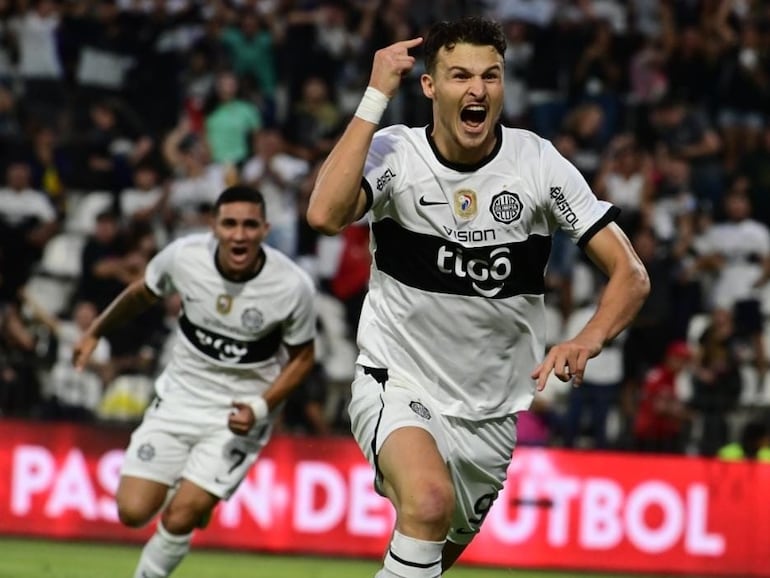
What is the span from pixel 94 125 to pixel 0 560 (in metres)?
6.74

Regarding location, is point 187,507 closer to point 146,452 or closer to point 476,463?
point 146,452

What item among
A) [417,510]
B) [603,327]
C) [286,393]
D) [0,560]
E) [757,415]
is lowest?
[0,560]

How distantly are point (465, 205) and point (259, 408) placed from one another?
2930mm

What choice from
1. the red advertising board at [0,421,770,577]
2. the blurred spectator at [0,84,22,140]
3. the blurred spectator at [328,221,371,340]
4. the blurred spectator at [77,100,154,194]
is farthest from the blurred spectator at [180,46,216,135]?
the red advertising board at [0,421,770,577]

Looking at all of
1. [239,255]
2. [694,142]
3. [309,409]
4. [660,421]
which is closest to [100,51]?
[309,409]

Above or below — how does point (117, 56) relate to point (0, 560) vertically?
above

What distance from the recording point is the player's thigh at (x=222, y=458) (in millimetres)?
9375

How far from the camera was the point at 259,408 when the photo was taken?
9.21m

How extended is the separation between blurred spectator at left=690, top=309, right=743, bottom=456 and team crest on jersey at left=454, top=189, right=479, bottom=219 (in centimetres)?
792

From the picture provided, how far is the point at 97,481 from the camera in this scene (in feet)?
45.3

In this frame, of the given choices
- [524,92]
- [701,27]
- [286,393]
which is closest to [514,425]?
[286,393]

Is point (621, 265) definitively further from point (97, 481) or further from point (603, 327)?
point (97, 481)

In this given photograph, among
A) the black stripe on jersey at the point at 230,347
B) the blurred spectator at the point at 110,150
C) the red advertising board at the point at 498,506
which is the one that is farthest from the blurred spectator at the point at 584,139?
the black stripe on jersey at the point at 230,347

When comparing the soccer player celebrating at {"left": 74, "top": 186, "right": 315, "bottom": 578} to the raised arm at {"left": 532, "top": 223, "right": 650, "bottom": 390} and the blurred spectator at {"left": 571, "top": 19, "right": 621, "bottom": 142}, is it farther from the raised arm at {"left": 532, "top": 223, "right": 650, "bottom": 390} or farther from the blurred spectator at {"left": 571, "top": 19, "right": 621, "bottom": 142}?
the blurred spectator at {"left": 571, "top": 19, "right": 621, "bottom": 142}
